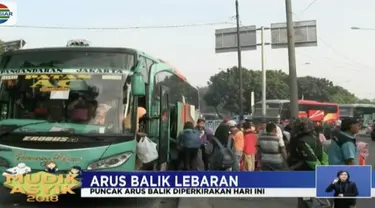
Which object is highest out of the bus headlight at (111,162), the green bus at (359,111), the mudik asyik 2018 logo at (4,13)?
the mudik asyik 2018 logo at (4,13)

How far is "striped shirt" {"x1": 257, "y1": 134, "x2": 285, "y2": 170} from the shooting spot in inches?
344

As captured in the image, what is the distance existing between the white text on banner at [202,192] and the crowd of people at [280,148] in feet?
1.42

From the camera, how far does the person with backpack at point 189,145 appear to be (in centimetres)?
1226

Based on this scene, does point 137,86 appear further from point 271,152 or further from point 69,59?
point 271,152

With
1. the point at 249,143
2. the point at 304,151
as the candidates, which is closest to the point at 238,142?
the point at 249,143

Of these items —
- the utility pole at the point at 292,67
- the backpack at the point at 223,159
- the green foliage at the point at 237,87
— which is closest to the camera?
the backpack at the point at 223,159

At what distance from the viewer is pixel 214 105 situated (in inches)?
3558

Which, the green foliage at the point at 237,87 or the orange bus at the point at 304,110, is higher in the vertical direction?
the green foliage at the point at 237,87

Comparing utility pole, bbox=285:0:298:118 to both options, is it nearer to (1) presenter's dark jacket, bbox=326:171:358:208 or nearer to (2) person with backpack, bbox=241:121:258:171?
(2) person with backpack, bbox=241:121:258:171

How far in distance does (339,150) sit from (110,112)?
3.93 m

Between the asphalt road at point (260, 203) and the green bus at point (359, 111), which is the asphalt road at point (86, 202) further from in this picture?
the green bus at point (359, 111)

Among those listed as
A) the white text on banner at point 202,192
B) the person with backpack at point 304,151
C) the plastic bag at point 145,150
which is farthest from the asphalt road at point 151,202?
the white text on banner at point 202,192

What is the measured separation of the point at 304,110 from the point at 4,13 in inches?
1211

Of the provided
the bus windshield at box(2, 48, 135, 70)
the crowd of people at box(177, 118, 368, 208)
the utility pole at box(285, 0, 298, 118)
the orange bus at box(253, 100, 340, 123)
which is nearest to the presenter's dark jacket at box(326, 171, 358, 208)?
the crowd of people at box(177, 118, 368, 208)
